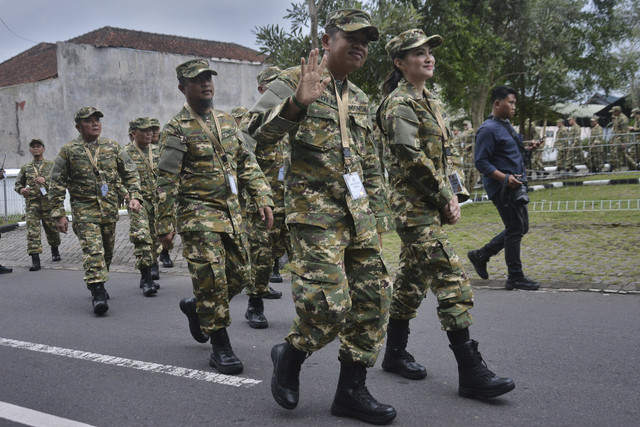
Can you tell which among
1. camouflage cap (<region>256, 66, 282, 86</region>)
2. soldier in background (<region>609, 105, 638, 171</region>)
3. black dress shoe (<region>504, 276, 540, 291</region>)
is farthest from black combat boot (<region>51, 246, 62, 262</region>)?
soldier in background (<region>609, 105, 638, 171</region>)

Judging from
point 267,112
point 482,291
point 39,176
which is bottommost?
point 482,291

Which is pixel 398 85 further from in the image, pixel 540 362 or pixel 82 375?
pixel 82 375

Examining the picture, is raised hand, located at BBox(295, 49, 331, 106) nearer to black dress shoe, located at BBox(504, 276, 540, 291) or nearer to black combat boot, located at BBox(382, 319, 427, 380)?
black combat boot, located at BBox(382, 319, 427, 380)

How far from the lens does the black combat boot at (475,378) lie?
391cm

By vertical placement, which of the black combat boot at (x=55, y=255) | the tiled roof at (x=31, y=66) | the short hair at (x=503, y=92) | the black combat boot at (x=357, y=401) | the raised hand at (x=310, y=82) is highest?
the tiled roof at (x=31, y=66)

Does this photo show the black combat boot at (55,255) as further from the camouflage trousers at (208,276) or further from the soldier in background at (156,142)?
the camouflage trousers at (208,276)

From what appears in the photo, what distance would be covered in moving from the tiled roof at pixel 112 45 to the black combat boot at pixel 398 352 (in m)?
32.0

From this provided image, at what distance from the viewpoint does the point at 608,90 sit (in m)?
28.1

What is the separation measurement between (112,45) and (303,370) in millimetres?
32605

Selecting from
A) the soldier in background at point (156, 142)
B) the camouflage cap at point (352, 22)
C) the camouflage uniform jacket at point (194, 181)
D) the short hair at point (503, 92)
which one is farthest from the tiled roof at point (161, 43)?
the camouflage cap at point (352, 22)

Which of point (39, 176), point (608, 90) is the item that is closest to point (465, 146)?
point (39, 176)

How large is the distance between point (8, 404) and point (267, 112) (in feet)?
8.32

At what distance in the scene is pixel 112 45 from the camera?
34.1 m

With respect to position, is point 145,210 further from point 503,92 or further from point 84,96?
point 84,96
